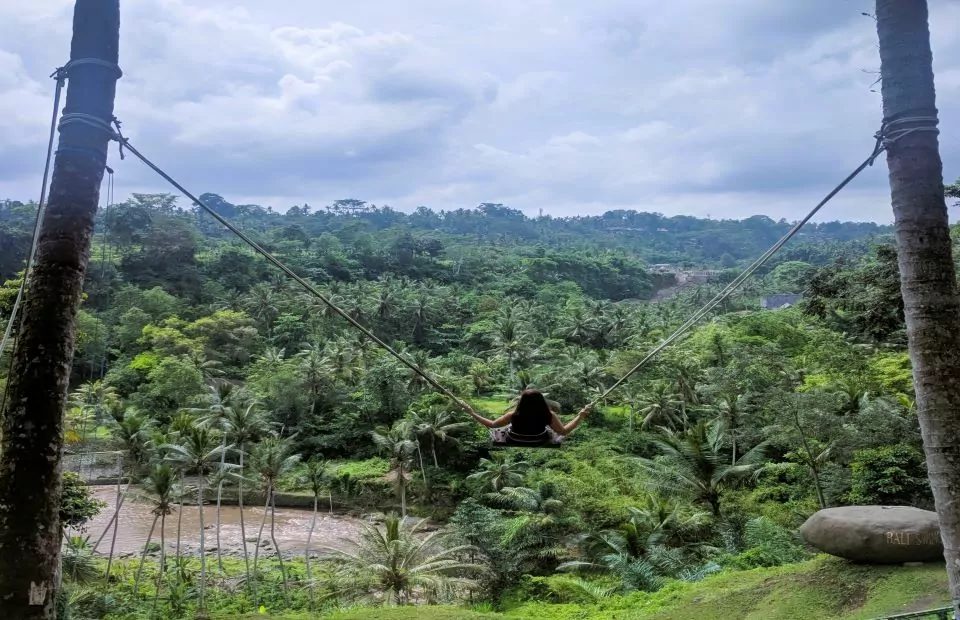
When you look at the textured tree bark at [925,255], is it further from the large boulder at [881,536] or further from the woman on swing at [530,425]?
the large boulder at [881,536]

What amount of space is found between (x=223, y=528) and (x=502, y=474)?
12519mm

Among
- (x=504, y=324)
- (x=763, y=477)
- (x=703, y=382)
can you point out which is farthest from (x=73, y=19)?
(x=504, y=324)

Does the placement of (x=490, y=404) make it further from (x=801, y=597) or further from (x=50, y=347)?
(x=50, y=347)

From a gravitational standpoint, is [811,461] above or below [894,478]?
below

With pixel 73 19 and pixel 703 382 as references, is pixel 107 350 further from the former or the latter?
pixel 73 19

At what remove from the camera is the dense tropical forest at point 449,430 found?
1570 cm

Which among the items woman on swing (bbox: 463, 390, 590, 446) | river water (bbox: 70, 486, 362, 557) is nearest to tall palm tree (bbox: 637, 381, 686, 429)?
river water (bbox: 70, 486, 362, 557)

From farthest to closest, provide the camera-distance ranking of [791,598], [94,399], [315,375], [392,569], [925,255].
→ [315,375]
[94,399]
[392,569]
[791,598]
[925,255]

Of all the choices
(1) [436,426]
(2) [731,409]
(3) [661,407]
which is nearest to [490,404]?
(1) [436,426]

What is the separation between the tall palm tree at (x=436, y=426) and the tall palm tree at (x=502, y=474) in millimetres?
2709

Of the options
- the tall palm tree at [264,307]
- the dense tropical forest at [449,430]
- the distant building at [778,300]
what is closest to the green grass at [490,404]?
the dense tropical forest at [449,430]

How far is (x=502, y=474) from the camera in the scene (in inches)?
1017

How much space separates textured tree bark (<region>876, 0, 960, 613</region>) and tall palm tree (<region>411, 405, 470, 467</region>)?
84.9 ft

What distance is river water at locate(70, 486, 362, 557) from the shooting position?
24.0 meters
